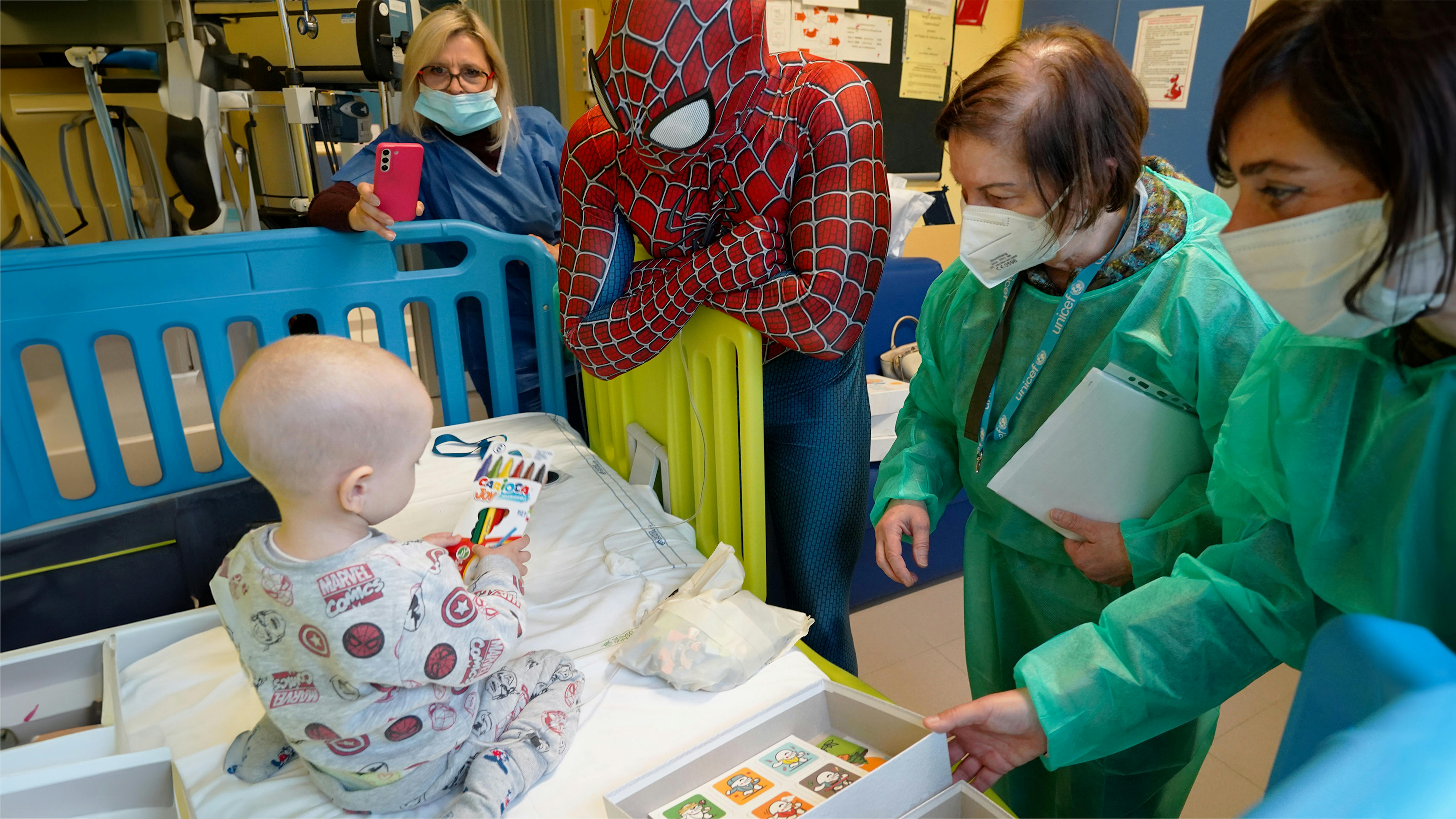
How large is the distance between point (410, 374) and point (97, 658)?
2.80 ft

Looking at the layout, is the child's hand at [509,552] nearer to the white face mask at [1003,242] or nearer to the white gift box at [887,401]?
the white face mask at [1003,242]

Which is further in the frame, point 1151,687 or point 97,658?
point 97,658

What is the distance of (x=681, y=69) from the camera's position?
1149 millimetres

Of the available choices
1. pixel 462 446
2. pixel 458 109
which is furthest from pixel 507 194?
pixel 462 446

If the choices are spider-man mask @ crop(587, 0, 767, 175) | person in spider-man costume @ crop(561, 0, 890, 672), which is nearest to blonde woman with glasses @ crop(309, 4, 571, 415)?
person in spider-man costume @ crop(561, 0, 890, 672)

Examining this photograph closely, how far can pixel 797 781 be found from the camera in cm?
97

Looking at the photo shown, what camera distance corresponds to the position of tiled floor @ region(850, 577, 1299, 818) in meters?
1.75

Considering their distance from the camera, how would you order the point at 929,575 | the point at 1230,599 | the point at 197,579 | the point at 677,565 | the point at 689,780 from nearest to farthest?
the point at 1230,599 < the point at 689,780 < the point at 677,565 < the point at 197,579 < the point at 929,575

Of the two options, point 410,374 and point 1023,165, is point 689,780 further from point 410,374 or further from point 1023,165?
point 1023,165

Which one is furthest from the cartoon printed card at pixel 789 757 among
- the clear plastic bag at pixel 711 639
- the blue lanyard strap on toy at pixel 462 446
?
the blue lanyard strap on toy at pixel 462 446

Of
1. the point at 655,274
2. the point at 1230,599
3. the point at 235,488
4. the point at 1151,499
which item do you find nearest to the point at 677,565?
the point at 655,274

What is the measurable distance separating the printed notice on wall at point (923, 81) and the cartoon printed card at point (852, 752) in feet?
10.3

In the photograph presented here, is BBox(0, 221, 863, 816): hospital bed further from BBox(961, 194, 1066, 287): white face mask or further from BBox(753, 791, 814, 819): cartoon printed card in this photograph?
BBox(961, 194, 1066, 287): white face mask

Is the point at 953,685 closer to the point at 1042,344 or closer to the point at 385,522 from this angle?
the point at 1042,344
